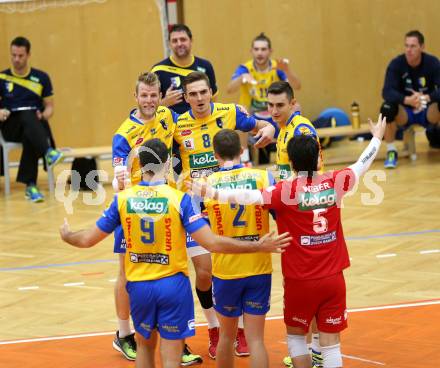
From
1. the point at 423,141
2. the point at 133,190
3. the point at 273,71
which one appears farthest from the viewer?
the point at 423,141

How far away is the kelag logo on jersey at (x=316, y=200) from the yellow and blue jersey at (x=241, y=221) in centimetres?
43

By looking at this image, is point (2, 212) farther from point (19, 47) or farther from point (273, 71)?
point (273, 71)

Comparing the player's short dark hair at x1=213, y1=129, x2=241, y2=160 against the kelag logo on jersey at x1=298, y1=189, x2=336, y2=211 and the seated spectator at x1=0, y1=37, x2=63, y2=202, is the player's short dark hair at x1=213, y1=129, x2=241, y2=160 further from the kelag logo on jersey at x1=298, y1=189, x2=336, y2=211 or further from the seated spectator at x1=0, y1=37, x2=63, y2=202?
the seated spectator at x1=0, y1=37, x2=63, y2=202

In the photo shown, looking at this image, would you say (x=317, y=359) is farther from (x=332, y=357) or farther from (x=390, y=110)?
(x=390, y=110)

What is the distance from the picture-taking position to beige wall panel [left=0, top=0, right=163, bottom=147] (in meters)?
17.8

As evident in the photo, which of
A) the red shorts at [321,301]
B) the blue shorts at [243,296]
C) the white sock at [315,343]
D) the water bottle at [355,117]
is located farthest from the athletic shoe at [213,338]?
the water bottle at [355,117]

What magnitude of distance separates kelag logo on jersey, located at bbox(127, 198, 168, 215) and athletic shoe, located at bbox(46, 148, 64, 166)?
8.54 metres

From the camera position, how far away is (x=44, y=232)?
1276 centimetres

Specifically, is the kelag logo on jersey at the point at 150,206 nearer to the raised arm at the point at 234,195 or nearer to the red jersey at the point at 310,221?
the raised arm at the point at 234,195

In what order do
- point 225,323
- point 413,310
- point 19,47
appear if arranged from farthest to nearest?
point 19,47 < point 413,310 < point 225,323

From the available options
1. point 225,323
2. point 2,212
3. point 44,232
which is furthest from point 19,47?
point 225,323

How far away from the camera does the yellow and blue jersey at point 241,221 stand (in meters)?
6.98

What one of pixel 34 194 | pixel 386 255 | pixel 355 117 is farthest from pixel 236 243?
pixel 355 117

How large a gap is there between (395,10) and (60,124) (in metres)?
6.60
